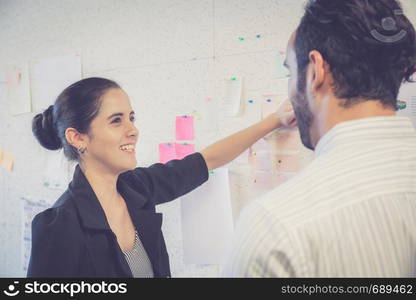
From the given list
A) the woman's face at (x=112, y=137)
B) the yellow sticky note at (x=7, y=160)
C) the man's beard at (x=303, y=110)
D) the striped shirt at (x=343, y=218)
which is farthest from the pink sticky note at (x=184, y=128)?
the yellow sticky note at (x=7, y=160)

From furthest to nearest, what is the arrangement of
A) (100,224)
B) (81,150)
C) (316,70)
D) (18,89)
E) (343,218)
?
(18,89), (81,150), (100,224), (316,70), (343,218)

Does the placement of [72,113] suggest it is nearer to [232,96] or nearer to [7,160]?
[232,96]

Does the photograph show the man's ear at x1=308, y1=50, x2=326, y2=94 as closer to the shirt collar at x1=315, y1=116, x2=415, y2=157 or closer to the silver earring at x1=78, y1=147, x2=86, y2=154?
the shirt collar at x1=315, y1=116, x2=415, y2=157

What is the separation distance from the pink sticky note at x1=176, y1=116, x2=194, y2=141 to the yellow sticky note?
833 mm

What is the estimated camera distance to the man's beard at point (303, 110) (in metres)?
0.64

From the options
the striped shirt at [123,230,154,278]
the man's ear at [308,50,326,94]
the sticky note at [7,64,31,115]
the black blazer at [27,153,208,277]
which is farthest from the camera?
the sticky note at [7,64,31,115]

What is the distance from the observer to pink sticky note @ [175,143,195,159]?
102 centimetres

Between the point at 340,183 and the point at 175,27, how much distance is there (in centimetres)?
72

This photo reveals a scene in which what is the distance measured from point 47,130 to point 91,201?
288mm

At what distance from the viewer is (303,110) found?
658 millimetres

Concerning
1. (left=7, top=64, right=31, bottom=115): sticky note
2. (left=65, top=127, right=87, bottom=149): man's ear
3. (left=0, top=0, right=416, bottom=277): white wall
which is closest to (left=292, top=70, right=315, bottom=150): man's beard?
(left=0, top=0, right=416, bottom=277): white wall

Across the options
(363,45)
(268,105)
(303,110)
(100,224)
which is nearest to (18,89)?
(100,224)

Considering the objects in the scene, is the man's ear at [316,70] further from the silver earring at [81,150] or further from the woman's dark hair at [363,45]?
the silver earring at [81,150]

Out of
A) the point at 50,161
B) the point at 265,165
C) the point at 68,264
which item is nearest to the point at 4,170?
the point at 50,161
